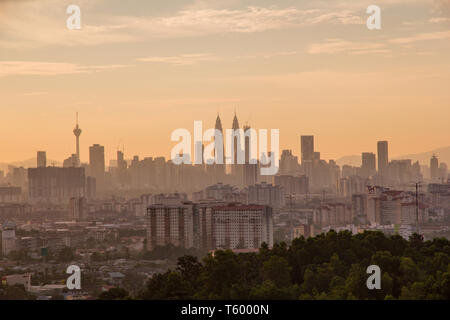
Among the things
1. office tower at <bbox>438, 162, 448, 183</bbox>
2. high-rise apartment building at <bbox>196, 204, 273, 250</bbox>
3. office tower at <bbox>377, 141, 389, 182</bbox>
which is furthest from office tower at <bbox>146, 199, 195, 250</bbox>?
office tower at <bbox>438, 162, 448, 183</bbox>

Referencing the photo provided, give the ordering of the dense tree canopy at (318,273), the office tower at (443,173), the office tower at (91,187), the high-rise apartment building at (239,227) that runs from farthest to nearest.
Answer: the office tower at (91,187), the office tower at (443,173), the high-rise apartment building at (239,227), the dense tree canopy at (318,273)

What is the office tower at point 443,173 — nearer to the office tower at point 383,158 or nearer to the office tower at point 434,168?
the office tower at point 434,168

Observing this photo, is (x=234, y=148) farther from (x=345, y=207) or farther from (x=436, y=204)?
(x=436, y=204)

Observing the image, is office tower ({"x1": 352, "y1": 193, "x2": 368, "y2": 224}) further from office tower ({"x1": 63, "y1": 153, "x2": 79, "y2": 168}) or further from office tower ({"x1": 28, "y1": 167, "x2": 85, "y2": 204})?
office tower ({"x1": 28, "y1": 167, "x2": 85, "y2": 204})

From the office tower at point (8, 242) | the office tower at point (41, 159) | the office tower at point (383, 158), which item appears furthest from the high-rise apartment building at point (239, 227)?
the office tower at point (41, 159)

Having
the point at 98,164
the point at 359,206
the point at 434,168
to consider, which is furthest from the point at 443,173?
the point at 98,164
